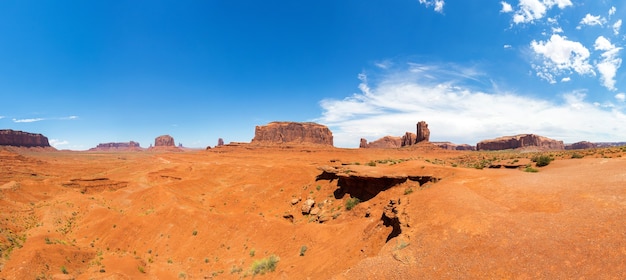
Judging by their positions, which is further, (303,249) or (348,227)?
(348,227)

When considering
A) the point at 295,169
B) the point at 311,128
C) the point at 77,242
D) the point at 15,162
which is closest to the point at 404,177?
the point at 295,169

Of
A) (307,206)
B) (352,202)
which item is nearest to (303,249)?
(352,202)

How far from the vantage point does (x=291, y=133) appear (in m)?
135

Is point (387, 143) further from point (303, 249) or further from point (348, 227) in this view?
point (303, 249)

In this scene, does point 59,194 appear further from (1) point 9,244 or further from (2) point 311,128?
(2) point 311,128

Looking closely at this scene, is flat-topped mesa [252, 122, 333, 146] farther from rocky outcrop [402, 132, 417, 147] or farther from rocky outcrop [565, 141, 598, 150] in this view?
rocky outcrop [565, 141, 598, 150]

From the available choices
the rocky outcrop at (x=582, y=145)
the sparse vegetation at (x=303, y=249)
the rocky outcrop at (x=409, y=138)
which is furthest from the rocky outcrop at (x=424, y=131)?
the sparse vegetation at (x=303, y=249)

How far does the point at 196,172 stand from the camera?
5175 cm

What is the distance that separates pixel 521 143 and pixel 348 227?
14418 centimetres

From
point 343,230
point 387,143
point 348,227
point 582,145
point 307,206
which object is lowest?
point 307,206

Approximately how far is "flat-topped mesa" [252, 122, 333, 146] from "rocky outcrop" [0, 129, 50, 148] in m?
128

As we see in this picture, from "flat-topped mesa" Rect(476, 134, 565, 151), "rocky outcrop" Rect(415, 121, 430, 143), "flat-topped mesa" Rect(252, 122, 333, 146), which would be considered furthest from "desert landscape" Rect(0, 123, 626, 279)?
"flat-topped mesa" Rect(476, 134, 565, 151)

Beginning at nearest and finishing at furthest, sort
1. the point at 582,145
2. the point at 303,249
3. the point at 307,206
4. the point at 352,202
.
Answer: the point at 303,249, the point at 352,202, the point at 307,206, the point at 582,145

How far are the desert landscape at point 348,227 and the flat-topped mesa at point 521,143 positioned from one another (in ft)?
417
